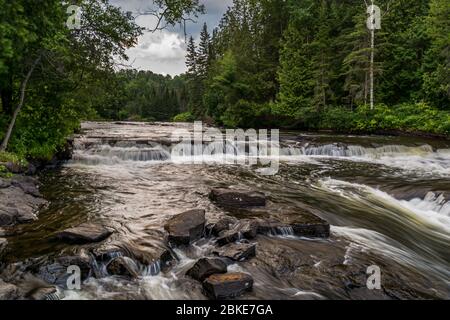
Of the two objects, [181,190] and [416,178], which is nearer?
[181,190]

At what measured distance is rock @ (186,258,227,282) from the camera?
5.12 m

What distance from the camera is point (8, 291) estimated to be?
428 cm

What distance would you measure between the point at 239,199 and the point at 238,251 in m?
3.04

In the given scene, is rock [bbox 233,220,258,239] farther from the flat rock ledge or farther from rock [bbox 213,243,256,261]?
the flat rock ledge

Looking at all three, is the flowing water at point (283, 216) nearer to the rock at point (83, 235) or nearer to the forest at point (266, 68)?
the rock at point (83, 235)

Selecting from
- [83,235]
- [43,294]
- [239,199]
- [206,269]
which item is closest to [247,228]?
[206,269]

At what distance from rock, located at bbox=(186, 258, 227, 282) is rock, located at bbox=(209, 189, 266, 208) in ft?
11.4

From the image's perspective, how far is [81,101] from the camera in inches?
500

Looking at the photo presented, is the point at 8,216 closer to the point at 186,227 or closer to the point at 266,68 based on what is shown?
the point at 186,227

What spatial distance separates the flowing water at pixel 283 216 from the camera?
5262mm

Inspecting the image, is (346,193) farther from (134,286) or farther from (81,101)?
(81,101)

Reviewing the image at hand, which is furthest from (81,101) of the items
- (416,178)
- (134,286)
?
(416,178)

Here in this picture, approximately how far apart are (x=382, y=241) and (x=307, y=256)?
2126 mm

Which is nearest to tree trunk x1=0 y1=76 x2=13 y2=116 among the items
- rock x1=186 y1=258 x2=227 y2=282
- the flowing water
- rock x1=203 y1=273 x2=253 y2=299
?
the flowing water
